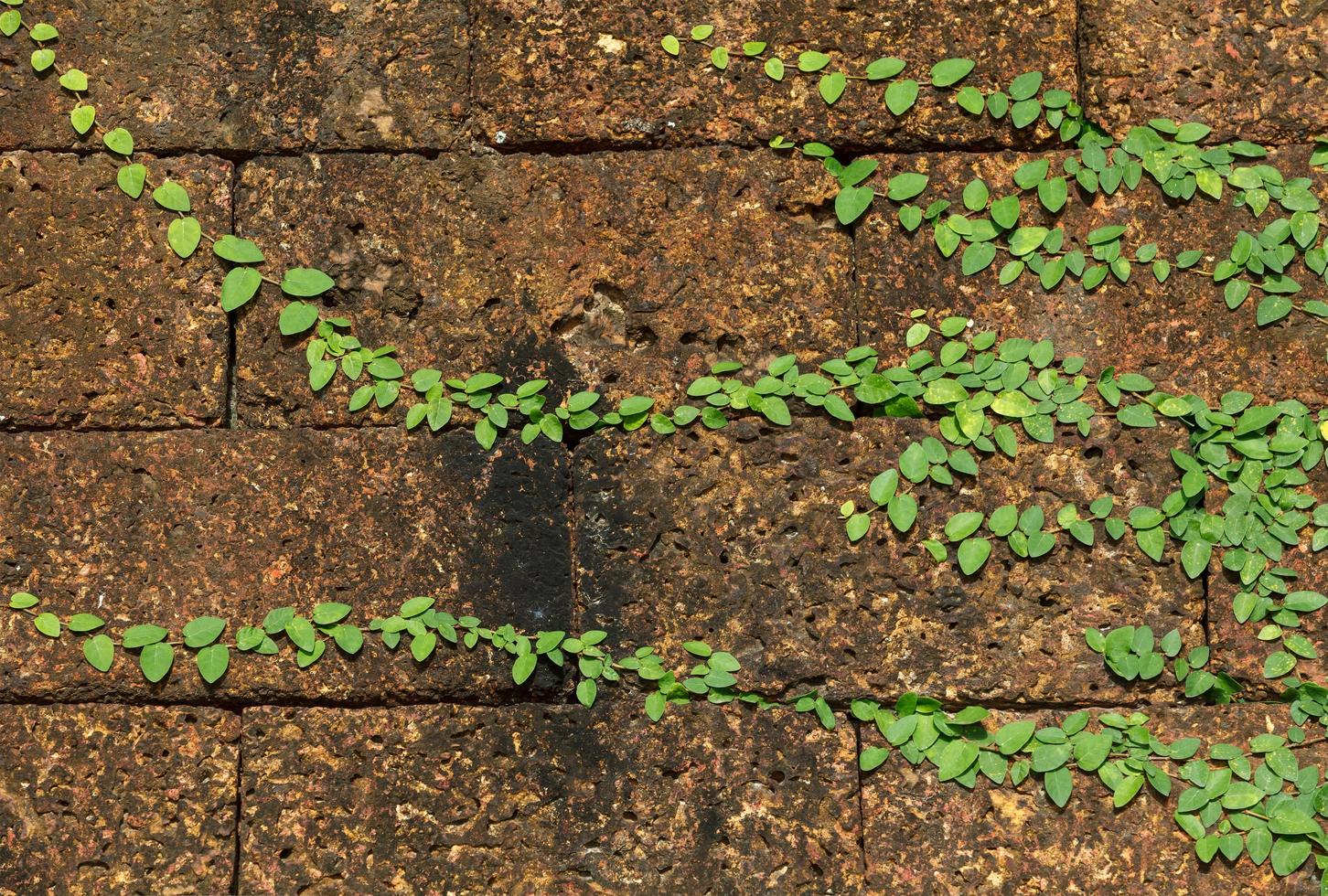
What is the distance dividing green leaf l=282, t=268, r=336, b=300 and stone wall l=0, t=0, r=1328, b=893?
0.12 ft

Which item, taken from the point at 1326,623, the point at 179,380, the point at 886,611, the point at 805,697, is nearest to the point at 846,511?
the point at 886,611

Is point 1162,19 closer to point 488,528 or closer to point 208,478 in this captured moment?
point 488,528

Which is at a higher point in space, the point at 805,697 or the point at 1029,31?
the point at 1029,31

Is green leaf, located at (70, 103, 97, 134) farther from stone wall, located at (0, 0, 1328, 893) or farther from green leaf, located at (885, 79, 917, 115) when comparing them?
green leaf, located at (885, 79, 917, 115)

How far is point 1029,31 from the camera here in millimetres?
2342

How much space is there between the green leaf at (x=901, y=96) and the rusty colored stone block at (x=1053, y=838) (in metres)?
1.35

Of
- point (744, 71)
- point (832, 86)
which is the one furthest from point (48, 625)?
point (832, 86)

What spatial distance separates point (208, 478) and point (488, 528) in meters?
0.60

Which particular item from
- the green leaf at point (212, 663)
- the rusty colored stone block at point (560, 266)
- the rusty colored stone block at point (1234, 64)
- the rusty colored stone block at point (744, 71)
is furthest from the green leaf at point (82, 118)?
the rusty colored stone block at point (1234, 64)

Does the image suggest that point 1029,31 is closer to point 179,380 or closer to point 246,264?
point 246,264

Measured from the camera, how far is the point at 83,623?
7.60 feet

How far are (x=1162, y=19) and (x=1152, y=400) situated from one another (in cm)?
81

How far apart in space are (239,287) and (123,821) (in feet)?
3.75

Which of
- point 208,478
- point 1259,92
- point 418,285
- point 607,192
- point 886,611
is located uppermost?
point 1259,92
